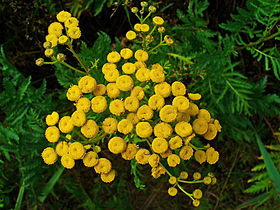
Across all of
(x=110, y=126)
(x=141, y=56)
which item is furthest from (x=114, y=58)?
(x=110, y=126)

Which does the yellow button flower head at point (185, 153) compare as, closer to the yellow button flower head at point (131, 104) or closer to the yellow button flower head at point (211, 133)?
the yellow button flower head at point (211, 133)

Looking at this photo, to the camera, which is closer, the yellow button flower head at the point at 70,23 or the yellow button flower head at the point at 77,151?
the yellow button flower head at the point at 77,151

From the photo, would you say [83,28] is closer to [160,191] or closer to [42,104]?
[42,104]

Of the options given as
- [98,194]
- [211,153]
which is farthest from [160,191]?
[211,153]

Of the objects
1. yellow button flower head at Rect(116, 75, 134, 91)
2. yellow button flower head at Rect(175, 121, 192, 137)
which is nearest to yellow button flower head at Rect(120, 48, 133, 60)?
yellow button flower head at Rect(116, 75, 134, 91)

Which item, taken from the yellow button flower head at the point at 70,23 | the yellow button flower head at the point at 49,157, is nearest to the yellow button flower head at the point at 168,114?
the yellow button flower head at the point at 49,157

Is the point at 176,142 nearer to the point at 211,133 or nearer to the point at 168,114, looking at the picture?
the point at 168,114

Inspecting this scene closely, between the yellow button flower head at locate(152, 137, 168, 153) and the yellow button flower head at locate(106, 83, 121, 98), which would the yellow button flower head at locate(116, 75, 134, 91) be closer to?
the yellow button flower head at locate(106, 83, 121, 98)
